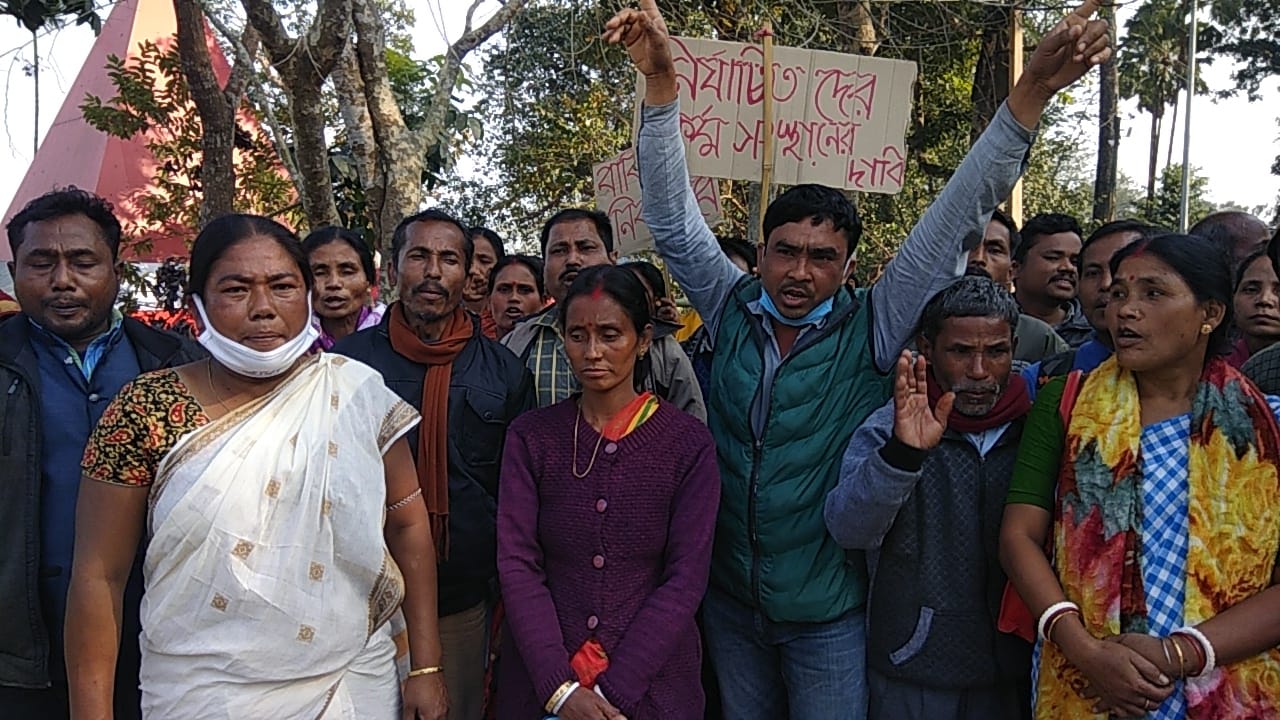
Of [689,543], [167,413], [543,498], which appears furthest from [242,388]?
[689,543]

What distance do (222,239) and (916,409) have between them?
1598 millimetres

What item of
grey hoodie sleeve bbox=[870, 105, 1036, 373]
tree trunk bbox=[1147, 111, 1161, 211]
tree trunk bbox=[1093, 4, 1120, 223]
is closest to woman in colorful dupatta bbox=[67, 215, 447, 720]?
grey hoodie sleeve bbox=[870, 105, 1036, 373]

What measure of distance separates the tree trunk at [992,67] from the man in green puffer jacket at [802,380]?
19.5ft

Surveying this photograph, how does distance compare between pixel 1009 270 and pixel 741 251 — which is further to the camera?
pixel 741 251

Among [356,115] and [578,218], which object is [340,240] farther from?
[356,115]

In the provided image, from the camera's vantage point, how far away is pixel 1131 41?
27609 millimetres

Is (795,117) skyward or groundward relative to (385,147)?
groundward

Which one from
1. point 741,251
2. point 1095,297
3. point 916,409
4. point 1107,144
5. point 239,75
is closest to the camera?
point 916,409

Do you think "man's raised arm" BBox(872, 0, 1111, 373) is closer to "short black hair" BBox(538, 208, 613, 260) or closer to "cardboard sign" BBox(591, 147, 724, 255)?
"short black hair" BBox(538, 208, 613, 260)

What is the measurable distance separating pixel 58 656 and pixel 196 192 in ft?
28.4

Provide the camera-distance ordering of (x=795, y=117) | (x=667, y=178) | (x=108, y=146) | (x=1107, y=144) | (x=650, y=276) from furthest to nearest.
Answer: (x=1107, y=144) < (x=108, y=146) < (x=795, y=117) < (x=650, y=276) < (x=667, y=178)

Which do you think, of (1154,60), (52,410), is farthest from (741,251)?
(1154,60)

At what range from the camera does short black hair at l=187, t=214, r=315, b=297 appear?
2010mm

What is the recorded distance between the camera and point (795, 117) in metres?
3.69
